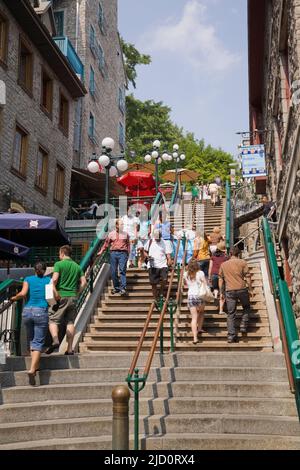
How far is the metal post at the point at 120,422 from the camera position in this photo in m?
4.70

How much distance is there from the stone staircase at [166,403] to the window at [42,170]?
45.1 ft

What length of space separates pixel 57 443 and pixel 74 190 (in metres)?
22.2

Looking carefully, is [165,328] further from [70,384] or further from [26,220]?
[26,220]

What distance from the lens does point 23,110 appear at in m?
19.8

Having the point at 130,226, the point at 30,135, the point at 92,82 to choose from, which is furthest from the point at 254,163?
the point at 92,82

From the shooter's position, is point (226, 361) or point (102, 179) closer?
point (226, 361)

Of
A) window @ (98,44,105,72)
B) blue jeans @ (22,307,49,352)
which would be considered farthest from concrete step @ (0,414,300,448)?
window @ (98,44,105,72)

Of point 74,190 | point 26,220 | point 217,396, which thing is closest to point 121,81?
point 74,190

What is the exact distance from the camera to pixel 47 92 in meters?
22.7

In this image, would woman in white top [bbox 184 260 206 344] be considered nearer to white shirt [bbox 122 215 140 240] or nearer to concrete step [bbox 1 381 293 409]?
concrete step [bbox 1 381 293 409]

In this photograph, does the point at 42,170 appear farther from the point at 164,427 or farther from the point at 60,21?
the point at 164,427

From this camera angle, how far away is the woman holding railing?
26.3 feet

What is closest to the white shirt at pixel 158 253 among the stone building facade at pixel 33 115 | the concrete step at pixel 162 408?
the concrete step at pixel 162 408

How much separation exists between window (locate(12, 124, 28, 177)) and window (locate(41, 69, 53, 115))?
2754 millimetres
